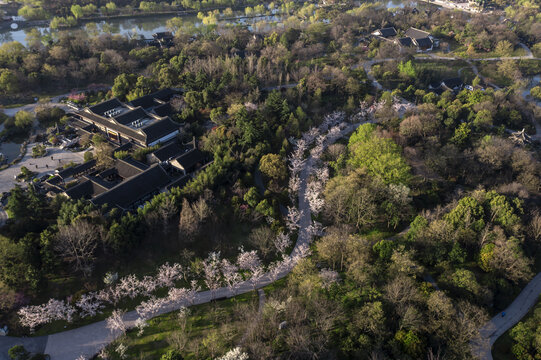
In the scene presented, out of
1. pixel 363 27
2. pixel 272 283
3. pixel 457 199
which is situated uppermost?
pixel 363 27

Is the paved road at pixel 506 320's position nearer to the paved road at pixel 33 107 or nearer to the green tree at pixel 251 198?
the green tree at pixel 251 198

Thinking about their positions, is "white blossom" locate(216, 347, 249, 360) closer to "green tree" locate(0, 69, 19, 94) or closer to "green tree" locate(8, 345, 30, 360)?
"green tree" locate(8, 345, 30, 360)

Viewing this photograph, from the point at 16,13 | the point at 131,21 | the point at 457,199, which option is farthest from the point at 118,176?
the point at 16,13

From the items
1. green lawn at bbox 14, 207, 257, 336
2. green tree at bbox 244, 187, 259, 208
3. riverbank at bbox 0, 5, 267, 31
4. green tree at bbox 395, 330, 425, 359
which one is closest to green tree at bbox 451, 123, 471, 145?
green tree at bbox 244, 187, 259, 208

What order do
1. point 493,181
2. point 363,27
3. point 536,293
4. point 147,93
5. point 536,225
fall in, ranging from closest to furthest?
point 536,293 < point 536,225 < point 493,181 < point 147,93 < point 363,27

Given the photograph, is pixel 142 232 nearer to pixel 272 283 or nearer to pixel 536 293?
pixel 272 283

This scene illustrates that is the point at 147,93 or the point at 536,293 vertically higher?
the point at 147,93
